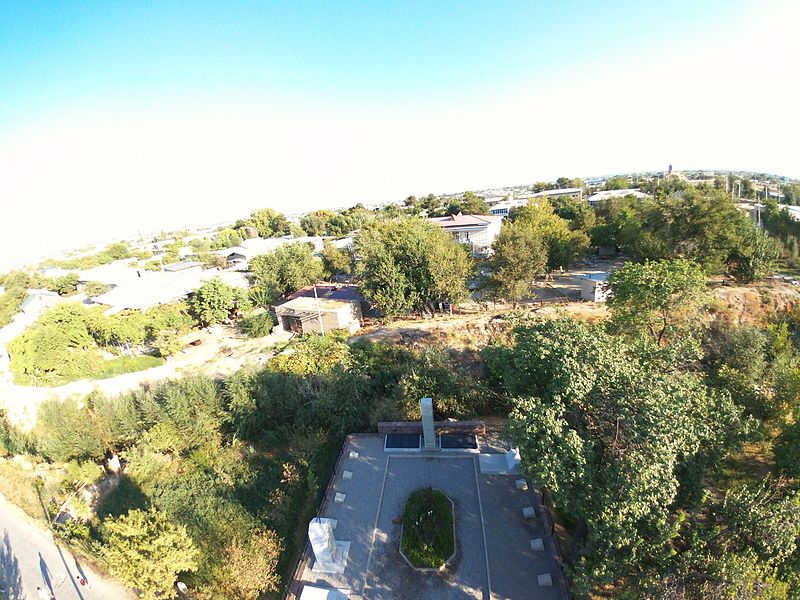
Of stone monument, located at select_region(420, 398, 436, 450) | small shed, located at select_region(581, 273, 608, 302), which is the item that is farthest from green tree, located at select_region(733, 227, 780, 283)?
stone monument, located at select_region(420, 398, 436, 450)

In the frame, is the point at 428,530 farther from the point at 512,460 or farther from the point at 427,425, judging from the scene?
the point at 512,460

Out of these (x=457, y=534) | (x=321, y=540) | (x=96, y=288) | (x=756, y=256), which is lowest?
(x=457, y=534)

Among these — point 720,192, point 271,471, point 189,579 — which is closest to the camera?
point 189,579

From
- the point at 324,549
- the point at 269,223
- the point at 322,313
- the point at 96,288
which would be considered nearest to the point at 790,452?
the point at 324,549

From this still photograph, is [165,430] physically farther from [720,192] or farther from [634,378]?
[720,192]

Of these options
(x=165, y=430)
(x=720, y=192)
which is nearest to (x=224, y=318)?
(x=165, y=430)

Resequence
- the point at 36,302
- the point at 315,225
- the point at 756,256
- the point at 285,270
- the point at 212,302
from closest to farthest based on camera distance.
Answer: the point at 756,256, the point at 212,302, the point at 285,270, the point at 36,302, the point at 315,225

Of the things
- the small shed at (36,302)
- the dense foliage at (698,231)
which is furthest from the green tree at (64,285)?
the dense foliage at (698,231)
